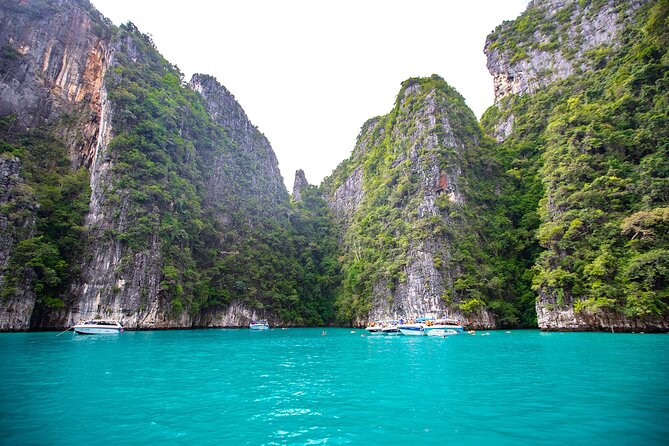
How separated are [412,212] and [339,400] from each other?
50.7 metres

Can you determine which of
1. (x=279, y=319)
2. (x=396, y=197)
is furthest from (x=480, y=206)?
(x=279, y=319)

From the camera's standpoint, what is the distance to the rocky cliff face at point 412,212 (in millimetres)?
50969

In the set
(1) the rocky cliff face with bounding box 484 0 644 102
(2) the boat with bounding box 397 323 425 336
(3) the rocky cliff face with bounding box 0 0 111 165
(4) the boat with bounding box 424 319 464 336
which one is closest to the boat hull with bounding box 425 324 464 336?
(4) the boat with bounding box 424 319 464 336

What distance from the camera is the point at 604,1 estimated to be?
63594 millimetres

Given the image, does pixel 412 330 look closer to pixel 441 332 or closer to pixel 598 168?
pixel 441 332

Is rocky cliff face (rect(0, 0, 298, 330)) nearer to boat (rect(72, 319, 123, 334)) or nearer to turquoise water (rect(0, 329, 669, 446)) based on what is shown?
boat (rect(72, 319, 123, 334))

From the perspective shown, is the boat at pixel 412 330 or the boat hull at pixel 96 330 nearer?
the boat hull at pixel 96 330

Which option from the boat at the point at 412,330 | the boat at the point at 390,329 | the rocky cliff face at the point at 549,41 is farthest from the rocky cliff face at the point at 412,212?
the rocky cliff face at the point at 549,41

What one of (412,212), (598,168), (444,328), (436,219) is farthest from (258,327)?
(598,168)

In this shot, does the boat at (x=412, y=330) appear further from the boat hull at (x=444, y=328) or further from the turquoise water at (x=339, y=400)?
the turquoise water at (x=339, y=400)

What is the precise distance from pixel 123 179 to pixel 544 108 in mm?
73141

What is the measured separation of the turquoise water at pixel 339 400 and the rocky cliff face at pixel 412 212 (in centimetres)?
3139

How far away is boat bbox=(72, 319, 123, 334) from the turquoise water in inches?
770

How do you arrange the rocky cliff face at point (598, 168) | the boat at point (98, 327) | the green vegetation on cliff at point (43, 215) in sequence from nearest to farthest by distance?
the rocky cliff face at point (598, 168), the boat at point (98, 327), the green vegetation on cliff at point (43, 215)
